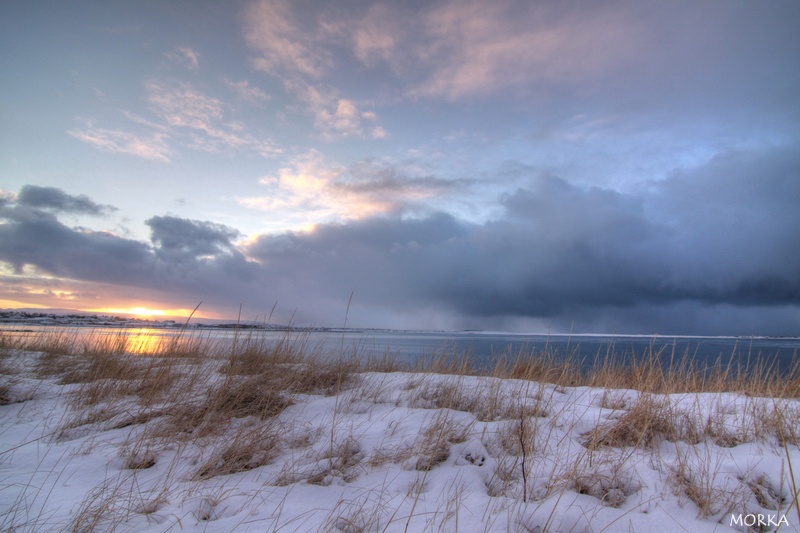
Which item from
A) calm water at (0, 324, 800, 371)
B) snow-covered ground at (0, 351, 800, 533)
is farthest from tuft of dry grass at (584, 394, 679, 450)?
calm water at (0, 324, 800, 371)

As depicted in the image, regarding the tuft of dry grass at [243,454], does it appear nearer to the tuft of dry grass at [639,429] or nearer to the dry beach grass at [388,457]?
the dry beach grass at [388,457]

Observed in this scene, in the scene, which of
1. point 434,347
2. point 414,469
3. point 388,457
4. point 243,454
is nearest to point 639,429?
point 414,469

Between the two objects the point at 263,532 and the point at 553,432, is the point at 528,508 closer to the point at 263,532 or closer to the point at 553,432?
the point at 553,432

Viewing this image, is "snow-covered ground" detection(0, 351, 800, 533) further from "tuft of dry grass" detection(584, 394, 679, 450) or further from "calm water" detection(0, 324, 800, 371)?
"calm water" detection(0, 324, 800, 371)

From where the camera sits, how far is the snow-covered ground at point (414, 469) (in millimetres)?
2688

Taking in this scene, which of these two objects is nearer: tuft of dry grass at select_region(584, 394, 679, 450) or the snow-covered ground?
the snow-covered ground

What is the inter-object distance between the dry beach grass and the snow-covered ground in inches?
0.7

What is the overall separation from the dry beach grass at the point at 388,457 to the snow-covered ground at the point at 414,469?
0.06 ft

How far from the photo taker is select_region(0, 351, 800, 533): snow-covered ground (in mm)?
2688

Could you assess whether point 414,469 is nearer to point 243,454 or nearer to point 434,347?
point 243,454

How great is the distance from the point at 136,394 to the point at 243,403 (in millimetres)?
2301

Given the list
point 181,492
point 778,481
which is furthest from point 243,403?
point 778,481

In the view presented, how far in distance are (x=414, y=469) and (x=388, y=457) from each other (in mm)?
290

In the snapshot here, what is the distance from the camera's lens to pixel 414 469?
3512 millimetres
